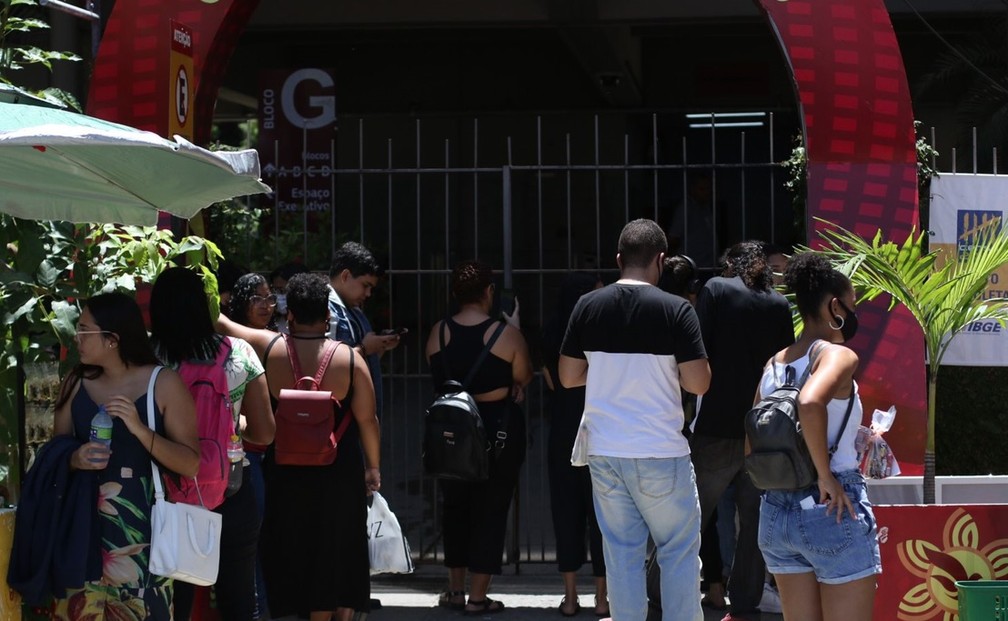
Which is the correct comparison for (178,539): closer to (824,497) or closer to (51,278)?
(51,278)

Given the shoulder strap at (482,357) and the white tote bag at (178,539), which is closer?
the white tote bag at (178,539)

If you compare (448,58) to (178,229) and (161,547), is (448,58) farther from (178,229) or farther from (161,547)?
(161,547)

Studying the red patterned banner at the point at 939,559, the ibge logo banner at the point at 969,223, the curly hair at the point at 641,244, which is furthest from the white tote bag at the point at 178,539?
the ibge logo banner at the point at 969,223

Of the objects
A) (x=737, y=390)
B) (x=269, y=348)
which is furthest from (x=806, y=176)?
(x=269, y=348)

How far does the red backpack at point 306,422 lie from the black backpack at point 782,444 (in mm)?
1957

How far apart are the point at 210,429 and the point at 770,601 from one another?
3.19 m

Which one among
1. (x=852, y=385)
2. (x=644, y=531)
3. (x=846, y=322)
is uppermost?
(x=846, y=322)

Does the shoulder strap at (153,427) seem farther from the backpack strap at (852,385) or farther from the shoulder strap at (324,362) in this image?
the backpack strap at (852,385)

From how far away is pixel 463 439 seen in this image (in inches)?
243

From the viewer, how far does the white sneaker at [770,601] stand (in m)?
6.42

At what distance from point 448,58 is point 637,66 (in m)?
2.95

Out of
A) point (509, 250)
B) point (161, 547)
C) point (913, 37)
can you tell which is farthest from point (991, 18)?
point (161, 547)

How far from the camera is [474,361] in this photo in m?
6.40

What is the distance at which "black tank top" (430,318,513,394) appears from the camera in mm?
6395
